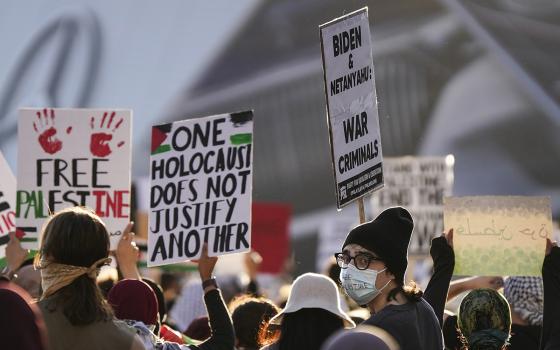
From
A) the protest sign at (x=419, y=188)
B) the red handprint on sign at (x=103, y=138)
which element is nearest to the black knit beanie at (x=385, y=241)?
the red handprint on sign at (x=103, y=138)

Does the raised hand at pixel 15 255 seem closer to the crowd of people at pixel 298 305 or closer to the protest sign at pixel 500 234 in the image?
the crowd of people at pixel 298 305

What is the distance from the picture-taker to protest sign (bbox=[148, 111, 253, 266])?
21.4ft

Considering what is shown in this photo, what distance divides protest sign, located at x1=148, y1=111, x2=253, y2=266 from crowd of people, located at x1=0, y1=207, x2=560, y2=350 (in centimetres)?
29

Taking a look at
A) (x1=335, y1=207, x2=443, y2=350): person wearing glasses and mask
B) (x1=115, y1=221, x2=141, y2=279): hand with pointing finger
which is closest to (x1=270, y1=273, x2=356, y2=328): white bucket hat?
(x1=335, y1=207, x2=443, y2=350): person wearing glasses and mask

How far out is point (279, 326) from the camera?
497cm

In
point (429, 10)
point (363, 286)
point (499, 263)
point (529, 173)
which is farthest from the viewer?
point (429, 10)

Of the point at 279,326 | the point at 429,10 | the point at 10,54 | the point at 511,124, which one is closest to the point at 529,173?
the point at 511,124

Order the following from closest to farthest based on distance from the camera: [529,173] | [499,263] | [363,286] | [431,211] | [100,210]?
1. [363,286]
2. [499,263]
3. [100,210]
4. [431,211]
5. [529,173]

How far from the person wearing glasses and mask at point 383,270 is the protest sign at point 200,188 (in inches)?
72.6

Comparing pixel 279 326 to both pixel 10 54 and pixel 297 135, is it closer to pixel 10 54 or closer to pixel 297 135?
pixel 297 135

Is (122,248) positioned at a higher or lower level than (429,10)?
lower

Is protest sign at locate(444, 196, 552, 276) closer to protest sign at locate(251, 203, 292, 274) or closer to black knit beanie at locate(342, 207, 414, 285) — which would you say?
black knit beanie at locate(342, 207, 414, 285)

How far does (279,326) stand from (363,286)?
0.51 m

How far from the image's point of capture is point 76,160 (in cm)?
744
